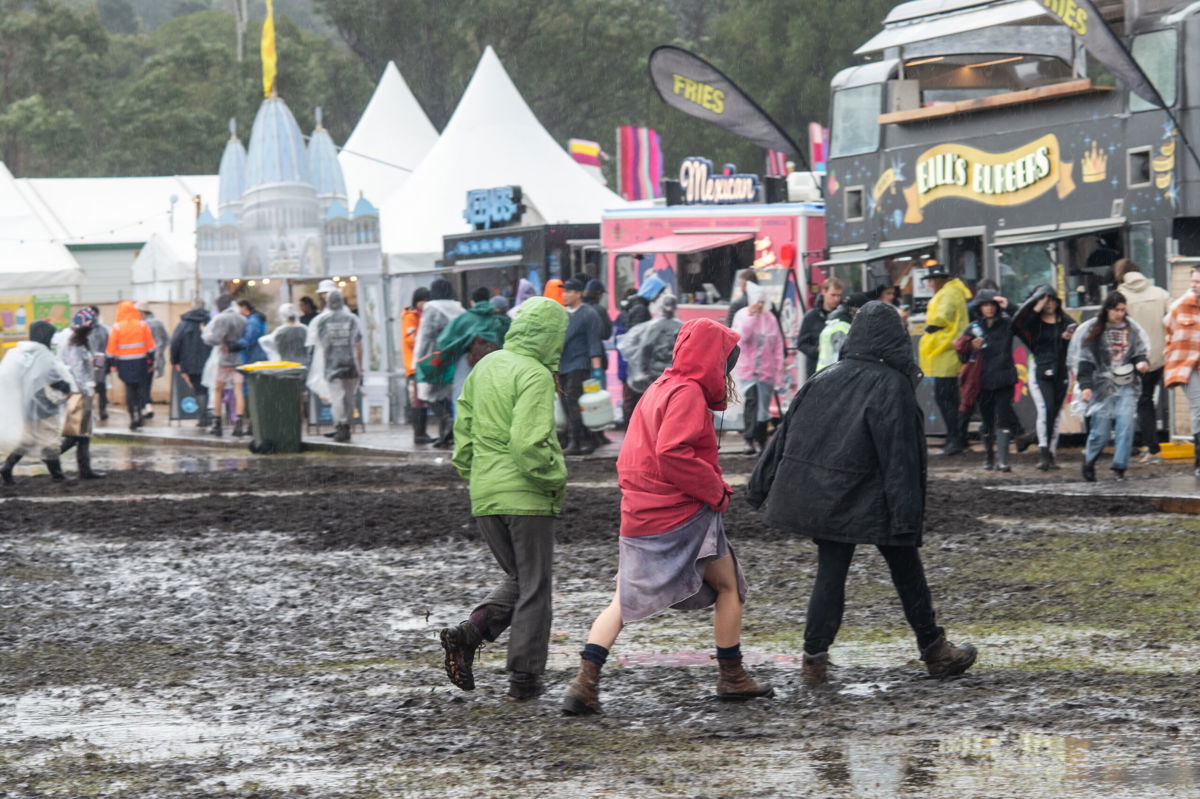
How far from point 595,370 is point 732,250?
5.67 meters

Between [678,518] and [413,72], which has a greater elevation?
[413,72]

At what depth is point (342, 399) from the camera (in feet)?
74.4

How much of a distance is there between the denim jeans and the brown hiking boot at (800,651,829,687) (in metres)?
8.27

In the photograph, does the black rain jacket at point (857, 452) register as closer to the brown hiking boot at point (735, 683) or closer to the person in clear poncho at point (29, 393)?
the brown hiking boot at point (735, 683)

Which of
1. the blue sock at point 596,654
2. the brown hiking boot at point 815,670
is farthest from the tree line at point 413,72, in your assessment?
the blue sock at point 596,654

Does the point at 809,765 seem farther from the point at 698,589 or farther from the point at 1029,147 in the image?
the point at 1029,147

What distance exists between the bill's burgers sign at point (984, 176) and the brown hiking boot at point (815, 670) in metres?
13.0

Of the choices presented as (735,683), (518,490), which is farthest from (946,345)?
(735,683)

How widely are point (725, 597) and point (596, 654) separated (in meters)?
0.55

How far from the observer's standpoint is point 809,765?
5824 millimetres

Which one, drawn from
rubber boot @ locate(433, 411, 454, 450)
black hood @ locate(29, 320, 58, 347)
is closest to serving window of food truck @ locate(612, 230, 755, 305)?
rubber boot @ locate(433, 411, 454, 450)

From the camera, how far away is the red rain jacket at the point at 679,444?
678 centimetres

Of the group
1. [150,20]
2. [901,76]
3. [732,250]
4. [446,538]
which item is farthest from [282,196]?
[150,20]

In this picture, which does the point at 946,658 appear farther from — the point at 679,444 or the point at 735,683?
the point at 679,444
